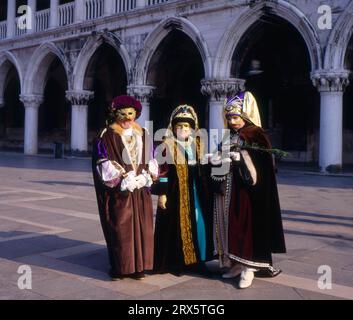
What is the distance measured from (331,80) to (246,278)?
10758 millimetres

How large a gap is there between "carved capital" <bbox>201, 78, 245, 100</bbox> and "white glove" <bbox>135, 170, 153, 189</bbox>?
1188cm

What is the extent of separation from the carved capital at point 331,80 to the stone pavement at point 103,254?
464 centimetres

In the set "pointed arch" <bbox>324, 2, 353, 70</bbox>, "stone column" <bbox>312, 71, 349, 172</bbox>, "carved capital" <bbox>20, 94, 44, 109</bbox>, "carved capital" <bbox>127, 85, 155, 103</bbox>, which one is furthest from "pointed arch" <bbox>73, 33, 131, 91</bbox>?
"pointed arch" <bbox>324, 2, 353, 70</bbox>

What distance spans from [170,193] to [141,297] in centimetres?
101

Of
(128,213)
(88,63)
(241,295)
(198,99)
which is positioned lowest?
A: (241,295)

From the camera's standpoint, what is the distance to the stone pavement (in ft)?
12.6

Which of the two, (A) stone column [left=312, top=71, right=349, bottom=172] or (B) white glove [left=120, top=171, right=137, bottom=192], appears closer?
(B) white glove [left=120, top=171, right=137, bottom=192]

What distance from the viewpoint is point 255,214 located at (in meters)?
4.08

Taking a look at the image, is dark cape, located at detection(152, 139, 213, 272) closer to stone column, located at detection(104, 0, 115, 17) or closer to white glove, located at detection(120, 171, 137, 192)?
white glove, located at detection(120, 171, 137, 192)

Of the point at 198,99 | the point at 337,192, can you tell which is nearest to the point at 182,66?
the point at 198,99

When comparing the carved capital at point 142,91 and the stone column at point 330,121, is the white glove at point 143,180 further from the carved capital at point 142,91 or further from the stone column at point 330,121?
the carved capital at point 142,91

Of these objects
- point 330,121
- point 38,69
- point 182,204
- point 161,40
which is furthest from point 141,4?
point 182,204
